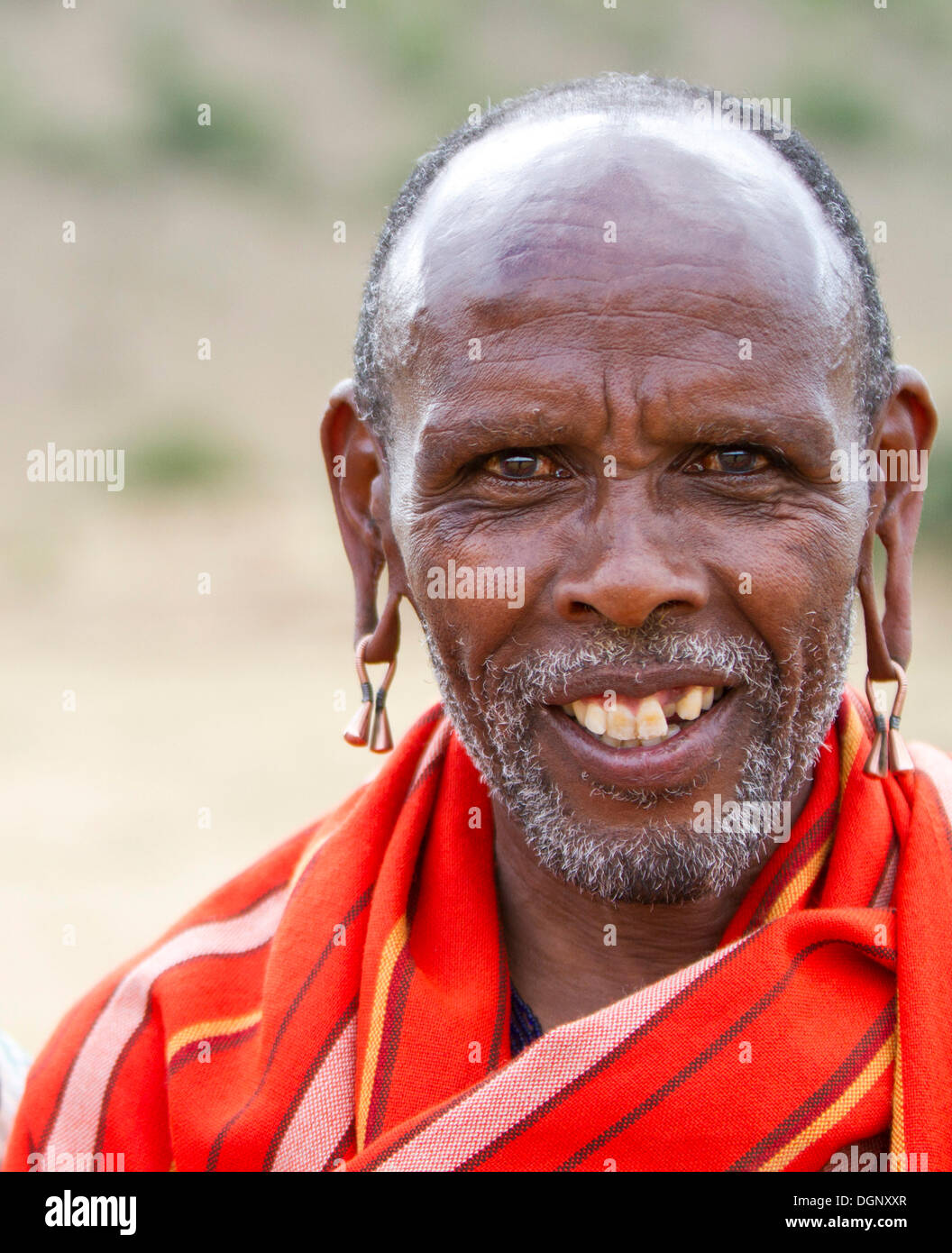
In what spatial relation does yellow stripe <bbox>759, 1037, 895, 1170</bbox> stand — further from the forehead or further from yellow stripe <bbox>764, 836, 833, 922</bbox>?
the forehead

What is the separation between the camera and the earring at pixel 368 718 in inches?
102

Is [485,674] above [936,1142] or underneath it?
above

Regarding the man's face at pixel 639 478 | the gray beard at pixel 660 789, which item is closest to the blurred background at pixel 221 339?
the gray beard at pixel 660 789

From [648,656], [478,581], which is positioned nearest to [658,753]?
[648,656]

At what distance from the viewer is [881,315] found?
93.3 inches

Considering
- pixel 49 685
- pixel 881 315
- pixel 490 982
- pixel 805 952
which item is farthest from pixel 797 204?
pixel 49 685

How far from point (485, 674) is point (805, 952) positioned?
25.7 inches

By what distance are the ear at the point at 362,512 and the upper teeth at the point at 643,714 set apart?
1.64 feet

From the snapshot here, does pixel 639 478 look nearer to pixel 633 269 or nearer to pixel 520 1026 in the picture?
pixel 633 269

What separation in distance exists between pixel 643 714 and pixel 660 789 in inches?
4.8

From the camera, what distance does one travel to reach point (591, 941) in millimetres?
2447

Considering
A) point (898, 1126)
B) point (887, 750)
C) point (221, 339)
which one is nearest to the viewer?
point (898, 1126)

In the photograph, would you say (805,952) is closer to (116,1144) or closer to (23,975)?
(116,1144)

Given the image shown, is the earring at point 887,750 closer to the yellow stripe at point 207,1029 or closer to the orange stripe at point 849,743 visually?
the orange stripe at point 849,743
